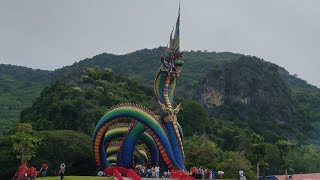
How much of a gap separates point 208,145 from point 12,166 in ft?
50.6

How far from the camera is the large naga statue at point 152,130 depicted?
3166 cm

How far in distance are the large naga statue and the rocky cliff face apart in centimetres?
7173

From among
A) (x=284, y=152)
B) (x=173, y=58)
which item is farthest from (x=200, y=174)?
(x=284, y=152)

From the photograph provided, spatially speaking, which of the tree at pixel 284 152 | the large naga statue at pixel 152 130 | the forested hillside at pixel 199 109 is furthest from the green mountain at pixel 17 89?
the large naga statue at pixel 152 130

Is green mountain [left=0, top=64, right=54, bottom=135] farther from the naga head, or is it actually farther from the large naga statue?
the naga head

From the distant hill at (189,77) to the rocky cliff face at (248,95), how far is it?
234mm

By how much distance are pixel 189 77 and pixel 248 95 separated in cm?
4566

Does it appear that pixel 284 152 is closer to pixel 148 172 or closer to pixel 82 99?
pixel 82 99

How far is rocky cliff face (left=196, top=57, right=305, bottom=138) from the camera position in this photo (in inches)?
4178

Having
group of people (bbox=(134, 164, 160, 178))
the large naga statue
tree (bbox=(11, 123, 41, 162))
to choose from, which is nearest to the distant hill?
the large naga statue

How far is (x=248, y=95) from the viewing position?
110 m

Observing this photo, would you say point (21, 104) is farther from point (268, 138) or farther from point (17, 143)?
point (17, 143)

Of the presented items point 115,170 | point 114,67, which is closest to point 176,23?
point 115,170

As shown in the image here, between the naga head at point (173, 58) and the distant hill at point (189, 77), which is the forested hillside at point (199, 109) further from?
the naga head at point (173, 58)
